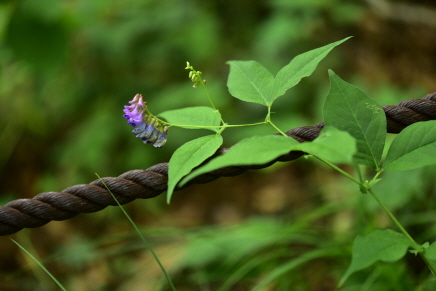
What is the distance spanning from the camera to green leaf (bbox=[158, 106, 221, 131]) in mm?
692

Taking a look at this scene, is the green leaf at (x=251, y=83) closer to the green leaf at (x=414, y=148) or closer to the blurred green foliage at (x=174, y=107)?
the green leaf at (x=414, y=148)

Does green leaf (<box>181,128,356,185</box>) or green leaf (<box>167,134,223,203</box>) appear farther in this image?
green leaf (<box>167,134,223,203</box>)

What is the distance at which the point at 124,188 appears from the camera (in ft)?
2.12

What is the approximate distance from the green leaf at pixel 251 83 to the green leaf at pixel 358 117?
11cm

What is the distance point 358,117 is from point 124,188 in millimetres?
349

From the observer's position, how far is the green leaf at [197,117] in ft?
2.27

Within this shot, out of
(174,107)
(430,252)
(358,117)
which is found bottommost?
(174,107)

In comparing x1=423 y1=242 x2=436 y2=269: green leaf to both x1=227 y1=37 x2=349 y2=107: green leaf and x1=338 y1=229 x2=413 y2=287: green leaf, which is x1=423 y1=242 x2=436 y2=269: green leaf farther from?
x1=227 y1=37 x2=349 y2=107: green leaf

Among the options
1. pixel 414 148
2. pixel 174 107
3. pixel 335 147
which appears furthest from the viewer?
pixel 174 107

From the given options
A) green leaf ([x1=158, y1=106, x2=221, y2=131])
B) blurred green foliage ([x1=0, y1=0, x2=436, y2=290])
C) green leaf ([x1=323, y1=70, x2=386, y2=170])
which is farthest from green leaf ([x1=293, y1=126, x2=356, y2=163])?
blurred green foliage ([x1=0, y1=0, x2=436, y2=290])

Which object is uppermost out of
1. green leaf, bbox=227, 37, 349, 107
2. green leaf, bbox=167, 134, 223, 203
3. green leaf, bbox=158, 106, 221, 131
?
green leaf, bbox=227, 37, 349, 107

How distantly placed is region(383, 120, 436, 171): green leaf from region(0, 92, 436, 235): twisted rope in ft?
0.23

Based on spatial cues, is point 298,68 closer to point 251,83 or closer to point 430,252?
point 251,83

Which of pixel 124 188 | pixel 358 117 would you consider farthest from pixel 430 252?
pixel 124 188
